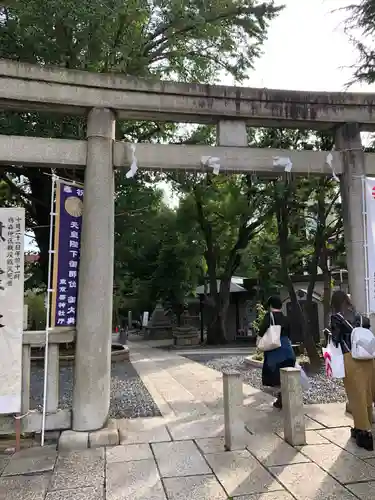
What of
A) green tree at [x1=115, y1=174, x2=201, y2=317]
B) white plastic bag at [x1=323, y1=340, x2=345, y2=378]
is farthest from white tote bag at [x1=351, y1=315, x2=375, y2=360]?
green tree at [x1=115, y1=174, x2=201, y2=317]

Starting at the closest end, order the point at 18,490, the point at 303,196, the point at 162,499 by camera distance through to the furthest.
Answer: the point at 162,499
the point at 18,490
the point at 303,196

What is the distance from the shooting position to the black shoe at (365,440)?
4691mm

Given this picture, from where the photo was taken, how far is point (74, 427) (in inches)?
209

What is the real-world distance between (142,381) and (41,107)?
21.7ft

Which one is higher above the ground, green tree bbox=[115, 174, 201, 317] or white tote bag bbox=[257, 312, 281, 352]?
green tree bbox=[115, 174, 201, 317]

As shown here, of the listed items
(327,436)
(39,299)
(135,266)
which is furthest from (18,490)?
(135,266)

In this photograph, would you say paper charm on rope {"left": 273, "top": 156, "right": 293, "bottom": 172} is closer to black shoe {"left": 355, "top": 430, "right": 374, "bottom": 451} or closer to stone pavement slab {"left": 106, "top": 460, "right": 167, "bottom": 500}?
black shoe {"left": 355, "top": 430, "right": 374, "bottom": 451}

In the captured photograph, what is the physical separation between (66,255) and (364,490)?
14.1 feet

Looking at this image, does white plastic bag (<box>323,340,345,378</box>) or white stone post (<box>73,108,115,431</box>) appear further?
white stone post (<box>73,108,115,431</box>)

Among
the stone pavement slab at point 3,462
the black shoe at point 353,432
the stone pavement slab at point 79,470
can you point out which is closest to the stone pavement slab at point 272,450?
the black shoe at point 353,432

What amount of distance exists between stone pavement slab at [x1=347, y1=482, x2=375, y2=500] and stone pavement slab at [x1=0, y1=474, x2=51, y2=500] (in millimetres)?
2796

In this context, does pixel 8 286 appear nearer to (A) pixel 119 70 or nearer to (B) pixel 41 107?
(B) pixel 41 107

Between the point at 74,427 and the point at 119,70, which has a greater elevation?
the point at 119,70

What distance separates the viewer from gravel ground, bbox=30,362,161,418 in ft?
22.3
